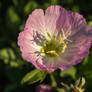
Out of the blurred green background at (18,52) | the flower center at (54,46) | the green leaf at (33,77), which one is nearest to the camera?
the green leaf at (33,77)

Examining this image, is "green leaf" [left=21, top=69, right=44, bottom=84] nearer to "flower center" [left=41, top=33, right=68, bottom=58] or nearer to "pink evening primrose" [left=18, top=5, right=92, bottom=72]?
"pink evening primrose" [left=18, top=5, right=92, bottom=72]

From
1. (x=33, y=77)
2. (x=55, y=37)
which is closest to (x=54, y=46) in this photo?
(x=55, y=37)

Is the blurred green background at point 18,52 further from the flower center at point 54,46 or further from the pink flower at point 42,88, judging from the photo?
the flower center at point 54,46

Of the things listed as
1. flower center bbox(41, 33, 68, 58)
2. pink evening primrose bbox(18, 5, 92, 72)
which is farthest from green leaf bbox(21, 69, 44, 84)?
flower center bbox(41, 33, 68, 58)

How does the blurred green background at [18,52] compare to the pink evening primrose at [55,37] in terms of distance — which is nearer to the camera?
the pink evening primrose at [55,37]

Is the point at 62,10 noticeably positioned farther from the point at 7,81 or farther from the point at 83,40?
the point at 7,81

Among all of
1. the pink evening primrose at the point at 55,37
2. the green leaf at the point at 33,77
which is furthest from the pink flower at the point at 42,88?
the pink evening primrose at the point at 55,37

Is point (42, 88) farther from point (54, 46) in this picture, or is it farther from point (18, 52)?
point (18, 52)

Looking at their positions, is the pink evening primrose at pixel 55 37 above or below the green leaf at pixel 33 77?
above

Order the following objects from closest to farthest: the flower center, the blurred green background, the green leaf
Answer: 1. the green leaf
2. the flower center
3. the blurred green background
